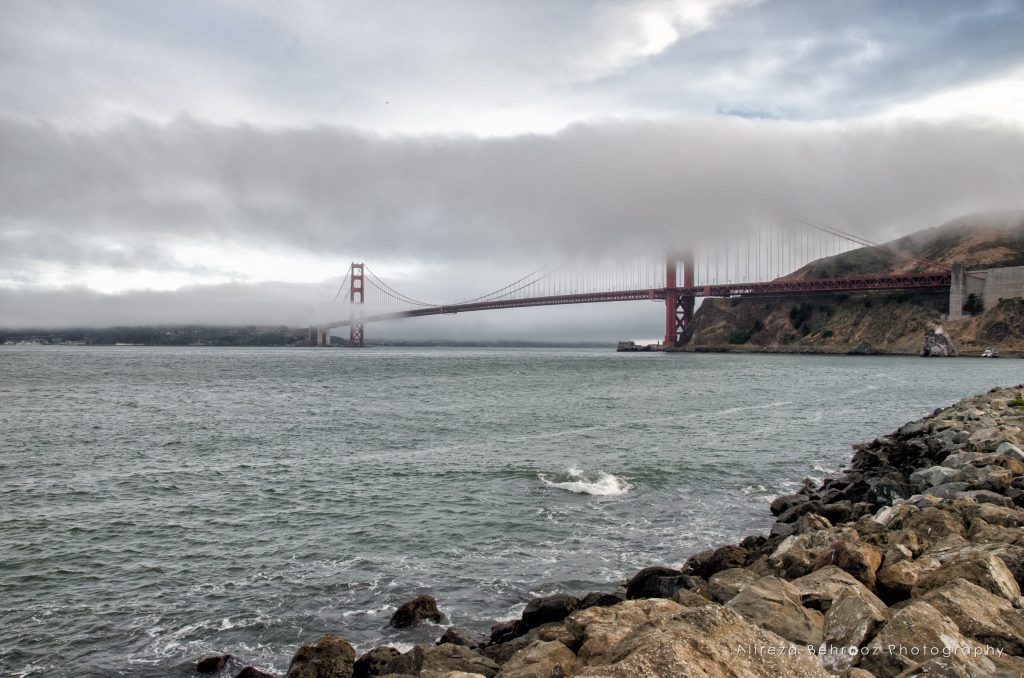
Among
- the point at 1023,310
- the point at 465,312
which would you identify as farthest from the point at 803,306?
the point at 465,312

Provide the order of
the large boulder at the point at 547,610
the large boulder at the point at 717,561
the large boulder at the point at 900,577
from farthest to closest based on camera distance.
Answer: the large boulder at the point at 717,561 < the large boulder at the point at 547,610 < the large boulder at the point at 900,577

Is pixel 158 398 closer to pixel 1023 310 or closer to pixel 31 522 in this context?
pixel 31 522

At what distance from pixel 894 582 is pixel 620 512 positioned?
7.17 metres

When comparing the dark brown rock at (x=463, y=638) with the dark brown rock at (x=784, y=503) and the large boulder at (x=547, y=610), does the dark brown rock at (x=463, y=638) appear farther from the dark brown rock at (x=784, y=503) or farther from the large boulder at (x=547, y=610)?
the dark brown rock at (x=784, y=503)

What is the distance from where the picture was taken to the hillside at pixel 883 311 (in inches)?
3661

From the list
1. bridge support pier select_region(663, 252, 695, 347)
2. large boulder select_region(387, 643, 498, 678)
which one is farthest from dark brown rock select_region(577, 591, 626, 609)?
bridge support pier select_region(663, 252, 695, 347)

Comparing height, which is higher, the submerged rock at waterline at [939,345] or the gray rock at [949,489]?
the submerged rock at waterline at [939,345]

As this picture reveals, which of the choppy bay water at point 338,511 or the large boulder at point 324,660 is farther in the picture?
the choppy bay water at point 338,511

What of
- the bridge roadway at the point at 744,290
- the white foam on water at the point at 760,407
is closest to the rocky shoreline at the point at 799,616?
the white foam on water at the point at 760,407

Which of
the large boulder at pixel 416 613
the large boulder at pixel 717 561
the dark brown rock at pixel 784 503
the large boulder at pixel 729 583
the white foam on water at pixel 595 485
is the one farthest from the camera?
the white foam on water at pixel 595 485

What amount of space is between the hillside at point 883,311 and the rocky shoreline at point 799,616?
323 feet

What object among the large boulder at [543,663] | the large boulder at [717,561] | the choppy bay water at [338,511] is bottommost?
the choppy bay water at [338,511]

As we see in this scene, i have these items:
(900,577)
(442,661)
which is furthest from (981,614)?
(442,661)

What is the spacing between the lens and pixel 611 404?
34375mm
